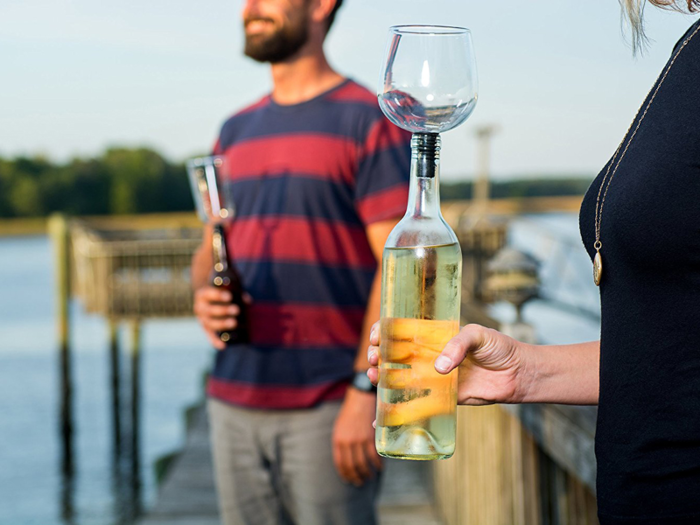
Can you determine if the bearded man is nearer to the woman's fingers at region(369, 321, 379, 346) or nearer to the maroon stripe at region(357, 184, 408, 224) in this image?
the maroon stripe at region(357, 184, 408, 224)

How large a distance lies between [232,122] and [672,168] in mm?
1828

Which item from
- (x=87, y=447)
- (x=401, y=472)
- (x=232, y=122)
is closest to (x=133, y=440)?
(x=87, y=447)

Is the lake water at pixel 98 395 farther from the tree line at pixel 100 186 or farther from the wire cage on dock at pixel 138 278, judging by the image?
the tree line at pixel 100 186

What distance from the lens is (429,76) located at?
124 centimetres

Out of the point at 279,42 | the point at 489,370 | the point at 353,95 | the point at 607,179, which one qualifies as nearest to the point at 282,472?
the point at 353,95

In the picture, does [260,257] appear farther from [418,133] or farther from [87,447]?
[87,447]

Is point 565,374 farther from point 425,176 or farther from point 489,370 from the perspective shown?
point 425,176

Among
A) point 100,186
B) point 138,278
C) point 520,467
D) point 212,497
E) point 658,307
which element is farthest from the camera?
point 100,186

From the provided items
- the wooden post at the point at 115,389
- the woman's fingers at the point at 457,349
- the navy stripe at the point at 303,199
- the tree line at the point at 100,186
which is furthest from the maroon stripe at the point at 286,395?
the tree line at the point at 100,186

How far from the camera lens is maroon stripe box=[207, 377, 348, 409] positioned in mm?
2516

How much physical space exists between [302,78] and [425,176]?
144 cm

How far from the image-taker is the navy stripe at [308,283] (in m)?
2.52

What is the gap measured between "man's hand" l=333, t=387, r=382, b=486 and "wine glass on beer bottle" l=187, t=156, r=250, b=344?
34 centimetres

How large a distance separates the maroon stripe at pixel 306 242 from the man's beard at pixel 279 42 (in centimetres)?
46
